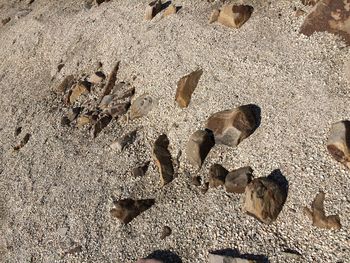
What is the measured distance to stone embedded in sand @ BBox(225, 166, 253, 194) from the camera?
843 centimetres

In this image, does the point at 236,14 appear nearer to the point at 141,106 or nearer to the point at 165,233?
the point at 141,106

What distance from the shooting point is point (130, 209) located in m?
9.17

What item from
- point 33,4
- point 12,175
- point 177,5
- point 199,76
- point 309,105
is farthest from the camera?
point 33,4

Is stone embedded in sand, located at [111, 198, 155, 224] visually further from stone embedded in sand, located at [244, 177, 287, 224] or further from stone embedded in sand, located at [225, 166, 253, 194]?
stone embedded in sand, located at [244, 177, 287, 224]

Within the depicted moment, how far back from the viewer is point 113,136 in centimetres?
1097

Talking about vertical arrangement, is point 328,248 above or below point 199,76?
below

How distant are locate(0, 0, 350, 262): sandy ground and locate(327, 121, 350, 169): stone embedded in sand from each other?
159 millimetres

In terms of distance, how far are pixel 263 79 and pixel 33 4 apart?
1214 centimetres

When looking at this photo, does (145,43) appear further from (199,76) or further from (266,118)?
(266,118)

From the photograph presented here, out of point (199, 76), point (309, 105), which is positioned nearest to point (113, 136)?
point (199, 76)

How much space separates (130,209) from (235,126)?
109 inches

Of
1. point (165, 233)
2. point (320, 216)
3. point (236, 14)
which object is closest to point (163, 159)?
point (165, 233)

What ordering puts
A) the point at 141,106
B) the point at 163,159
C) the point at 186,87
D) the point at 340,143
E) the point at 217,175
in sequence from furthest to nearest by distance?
1. the point at 141,106
2. the point at 186,87
3. the point at 163,159
4. the point at 217,175
5. the point at 340,143

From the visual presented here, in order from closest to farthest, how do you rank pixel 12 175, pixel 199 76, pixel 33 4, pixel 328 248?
pixel 328 248 → pixel 199 76 → pixel 12 175 → pixel 33 4
